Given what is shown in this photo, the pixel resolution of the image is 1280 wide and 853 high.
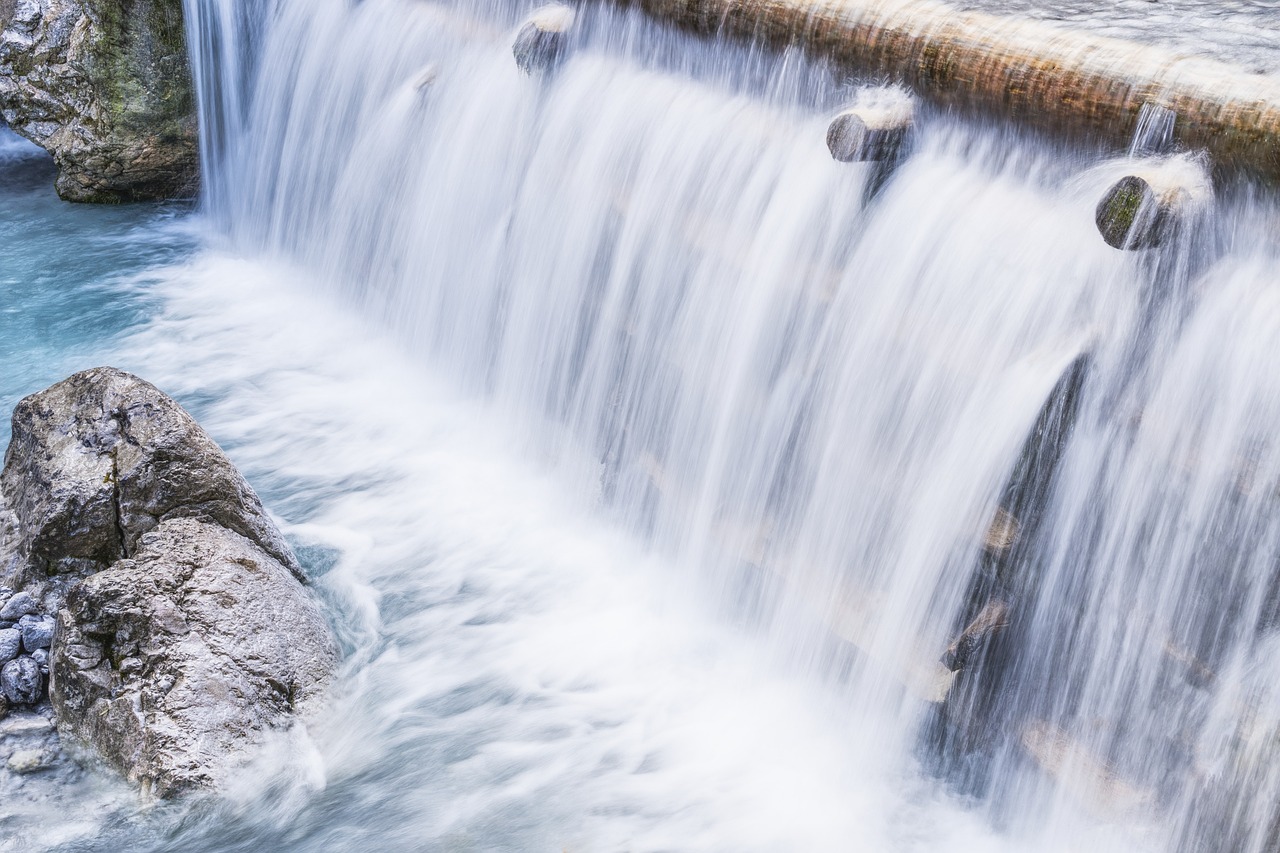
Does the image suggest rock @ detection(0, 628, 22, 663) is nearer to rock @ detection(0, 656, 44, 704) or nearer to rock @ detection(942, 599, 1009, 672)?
rock @ detection(0, 656, 44, 704)

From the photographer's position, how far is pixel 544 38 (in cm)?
626

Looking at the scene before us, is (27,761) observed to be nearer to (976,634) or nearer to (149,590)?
(149,590)

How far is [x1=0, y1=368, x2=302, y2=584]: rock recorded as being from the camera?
15.2 feet

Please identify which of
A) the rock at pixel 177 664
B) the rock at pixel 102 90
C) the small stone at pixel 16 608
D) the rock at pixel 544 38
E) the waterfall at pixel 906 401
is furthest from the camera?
the rock at pixel 102 90

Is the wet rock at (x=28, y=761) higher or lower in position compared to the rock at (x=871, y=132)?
lower

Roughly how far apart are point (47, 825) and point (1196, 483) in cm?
Result: 371

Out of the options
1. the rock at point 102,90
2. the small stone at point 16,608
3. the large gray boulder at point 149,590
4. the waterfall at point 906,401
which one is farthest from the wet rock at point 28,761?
the rock at point 102,90

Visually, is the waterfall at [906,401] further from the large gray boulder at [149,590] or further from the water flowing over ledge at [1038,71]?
the large gray boulder at [149,590]

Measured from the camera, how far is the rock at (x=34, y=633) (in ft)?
14.8

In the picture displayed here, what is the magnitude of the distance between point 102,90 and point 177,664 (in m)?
6.20

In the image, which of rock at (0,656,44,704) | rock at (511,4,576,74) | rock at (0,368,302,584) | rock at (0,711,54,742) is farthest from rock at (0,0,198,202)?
rock at (0,711,54,742)

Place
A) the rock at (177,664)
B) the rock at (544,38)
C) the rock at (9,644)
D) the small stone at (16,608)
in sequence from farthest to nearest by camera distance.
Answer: the rock at (544,38) → the small stone at (16,608) → the rock at (9,644) → the rock at (177,664)

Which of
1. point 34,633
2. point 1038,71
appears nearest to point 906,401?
point 1038,71

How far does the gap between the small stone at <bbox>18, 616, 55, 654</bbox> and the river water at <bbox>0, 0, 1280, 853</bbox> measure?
1.73 ft
